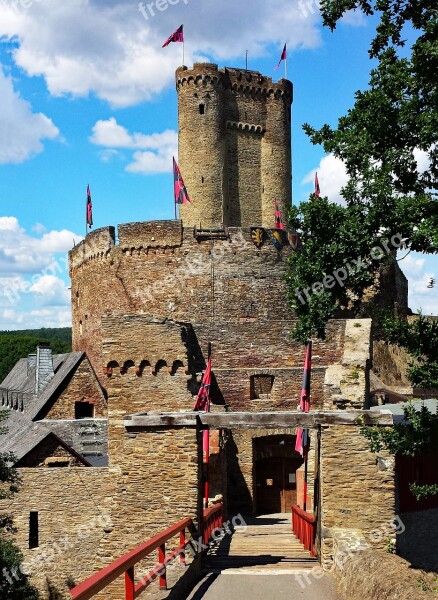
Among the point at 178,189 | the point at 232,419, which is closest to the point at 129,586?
the point at 232,419

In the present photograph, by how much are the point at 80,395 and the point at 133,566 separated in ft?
73.6

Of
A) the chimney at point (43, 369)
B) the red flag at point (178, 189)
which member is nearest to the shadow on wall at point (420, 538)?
the chimney at point (43, 369)

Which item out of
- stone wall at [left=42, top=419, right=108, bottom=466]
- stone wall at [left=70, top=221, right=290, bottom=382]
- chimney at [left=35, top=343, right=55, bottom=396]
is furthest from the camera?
stone wall at [left=70, top=221, right=290, bottom=382]

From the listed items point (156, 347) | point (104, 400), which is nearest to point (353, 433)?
point (156, 347)

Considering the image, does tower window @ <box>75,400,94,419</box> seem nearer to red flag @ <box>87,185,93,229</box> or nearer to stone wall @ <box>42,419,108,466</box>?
stone wall @ <box>42,419,108,466</box>

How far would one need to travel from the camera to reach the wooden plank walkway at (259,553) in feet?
40.5

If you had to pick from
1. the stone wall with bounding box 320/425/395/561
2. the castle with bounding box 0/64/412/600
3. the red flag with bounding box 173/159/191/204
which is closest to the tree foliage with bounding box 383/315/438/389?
the castle with bounding box 0/64/412/600

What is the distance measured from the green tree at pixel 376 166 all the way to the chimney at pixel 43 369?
2238cm

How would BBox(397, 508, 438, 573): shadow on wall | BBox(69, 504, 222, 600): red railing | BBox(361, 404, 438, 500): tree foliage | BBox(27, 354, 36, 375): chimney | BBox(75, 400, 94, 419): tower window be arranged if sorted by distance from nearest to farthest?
BBox(69, 504, 222, 600): red railing → BBox(361, 404, 438, 500): tree foliage → BBox(397, 508, 438, 573): shadow on wall → BBox(75, 400, 94, 419): tower window → BBox(27, 354, 36, 375): chimney

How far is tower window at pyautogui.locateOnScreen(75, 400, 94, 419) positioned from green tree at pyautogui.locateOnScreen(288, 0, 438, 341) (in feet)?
63.4

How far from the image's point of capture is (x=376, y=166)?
38.9 feet

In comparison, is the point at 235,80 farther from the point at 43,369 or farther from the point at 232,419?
the point at 232,419

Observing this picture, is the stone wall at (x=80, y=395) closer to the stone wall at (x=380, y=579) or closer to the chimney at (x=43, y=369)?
the chimney at (x=43, y=369)

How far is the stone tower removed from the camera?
43.2 meters
